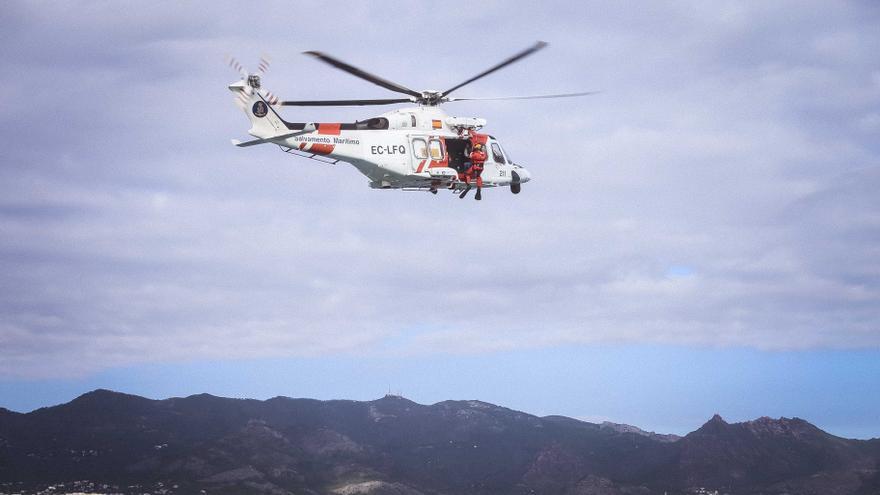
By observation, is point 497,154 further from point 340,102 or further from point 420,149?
point 340,102

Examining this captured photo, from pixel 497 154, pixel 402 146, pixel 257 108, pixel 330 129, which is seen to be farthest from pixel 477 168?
pixel 257 108

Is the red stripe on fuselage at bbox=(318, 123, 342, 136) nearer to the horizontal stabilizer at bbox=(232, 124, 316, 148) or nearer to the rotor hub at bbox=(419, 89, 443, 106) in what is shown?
the horizontal stabilizer at bbox=(232, 124, 316, 148)

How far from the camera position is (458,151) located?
Answer: 9400 centimetres

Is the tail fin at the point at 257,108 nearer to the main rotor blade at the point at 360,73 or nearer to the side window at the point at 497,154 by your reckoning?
the main rotor blade at the point at 360,73

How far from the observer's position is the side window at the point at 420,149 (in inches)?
3533

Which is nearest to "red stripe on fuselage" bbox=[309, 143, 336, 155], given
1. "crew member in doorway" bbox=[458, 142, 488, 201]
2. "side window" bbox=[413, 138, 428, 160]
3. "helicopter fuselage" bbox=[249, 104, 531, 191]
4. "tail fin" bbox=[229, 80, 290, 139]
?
"helicopter fuselage" bbox=[249, 104, 531, 191]

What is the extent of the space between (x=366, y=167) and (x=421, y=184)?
6.50 metres

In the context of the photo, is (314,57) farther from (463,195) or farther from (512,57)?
(463,195)

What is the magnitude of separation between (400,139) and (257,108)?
14594 millimetres

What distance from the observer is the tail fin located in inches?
3194

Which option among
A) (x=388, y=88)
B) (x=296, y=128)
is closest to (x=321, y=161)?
(x=296, y=128)

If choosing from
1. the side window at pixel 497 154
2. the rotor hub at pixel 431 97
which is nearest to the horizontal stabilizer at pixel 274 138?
the rotor hub at pixel 431 97

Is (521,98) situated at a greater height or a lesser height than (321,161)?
greater

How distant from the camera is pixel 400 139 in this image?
3519 inches
